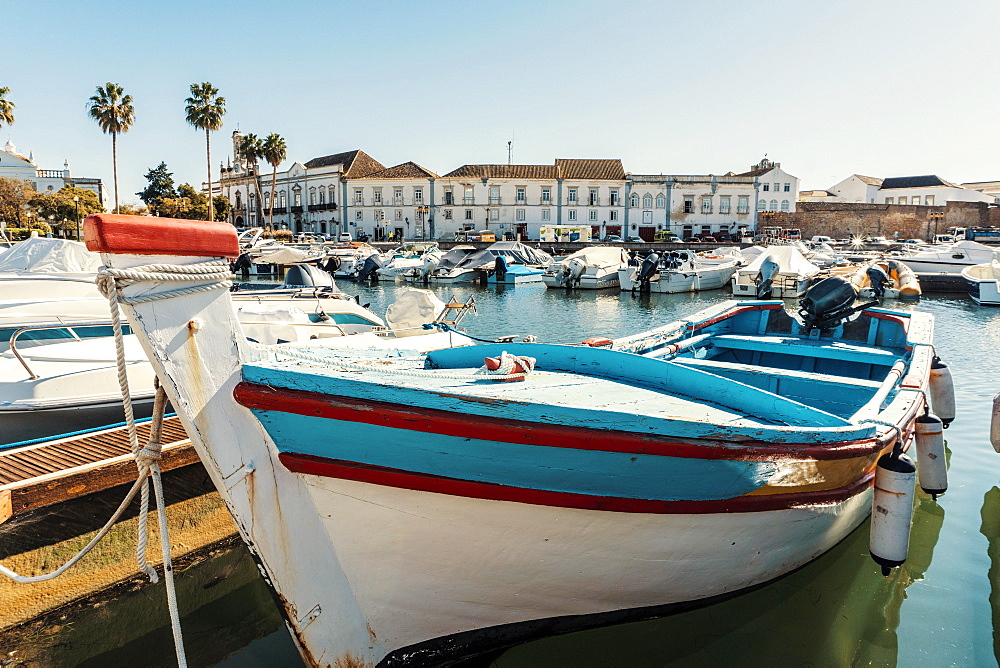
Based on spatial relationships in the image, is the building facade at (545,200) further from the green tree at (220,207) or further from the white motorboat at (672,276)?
the white motorboat at (672,276)

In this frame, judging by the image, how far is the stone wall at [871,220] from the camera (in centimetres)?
6319

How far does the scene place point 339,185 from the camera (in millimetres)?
62688

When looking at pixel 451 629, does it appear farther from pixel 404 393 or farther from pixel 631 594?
pixel 404 393

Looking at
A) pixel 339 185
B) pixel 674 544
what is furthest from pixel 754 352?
pixel 339 185

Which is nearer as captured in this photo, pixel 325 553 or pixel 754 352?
pixel 325 553

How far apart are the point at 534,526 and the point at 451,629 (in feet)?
2.86

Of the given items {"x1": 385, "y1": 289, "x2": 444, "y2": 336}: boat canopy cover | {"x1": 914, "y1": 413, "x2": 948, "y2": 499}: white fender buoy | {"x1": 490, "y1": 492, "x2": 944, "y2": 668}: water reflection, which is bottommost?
{"x1": 490, "y1": 492, "x2": 944, "y2": 668}: water reflection

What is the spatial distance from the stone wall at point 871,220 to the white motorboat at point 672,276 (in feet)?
117

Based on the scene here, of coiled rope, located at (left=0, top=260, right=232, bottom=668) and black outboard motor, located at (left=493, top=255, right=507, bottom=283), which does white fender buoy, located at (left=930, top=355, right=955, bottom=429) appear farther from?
black outboard motor, located at (left=493, top=255, right=507, bottom=283)

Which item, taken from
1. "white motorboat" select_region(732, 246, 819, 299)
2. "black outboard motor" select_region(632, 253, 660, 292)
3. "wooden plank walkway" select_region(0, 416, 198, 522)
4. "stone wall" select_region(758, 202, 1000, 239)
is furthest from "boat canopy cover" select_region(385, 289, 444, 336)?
"stone wall" select_region(758, 202, 1000, 239)

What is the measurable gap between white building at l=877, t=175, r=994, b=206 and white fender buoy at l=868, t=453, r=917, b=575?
290 feet

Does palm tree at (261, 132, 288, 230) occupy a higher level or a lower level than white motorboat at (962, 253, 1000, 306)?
higher

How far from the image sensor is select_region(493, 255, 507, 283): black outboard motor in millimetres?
36031

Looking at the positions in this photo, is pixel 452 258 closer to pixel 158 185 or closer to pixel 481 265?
pixel 481 265
